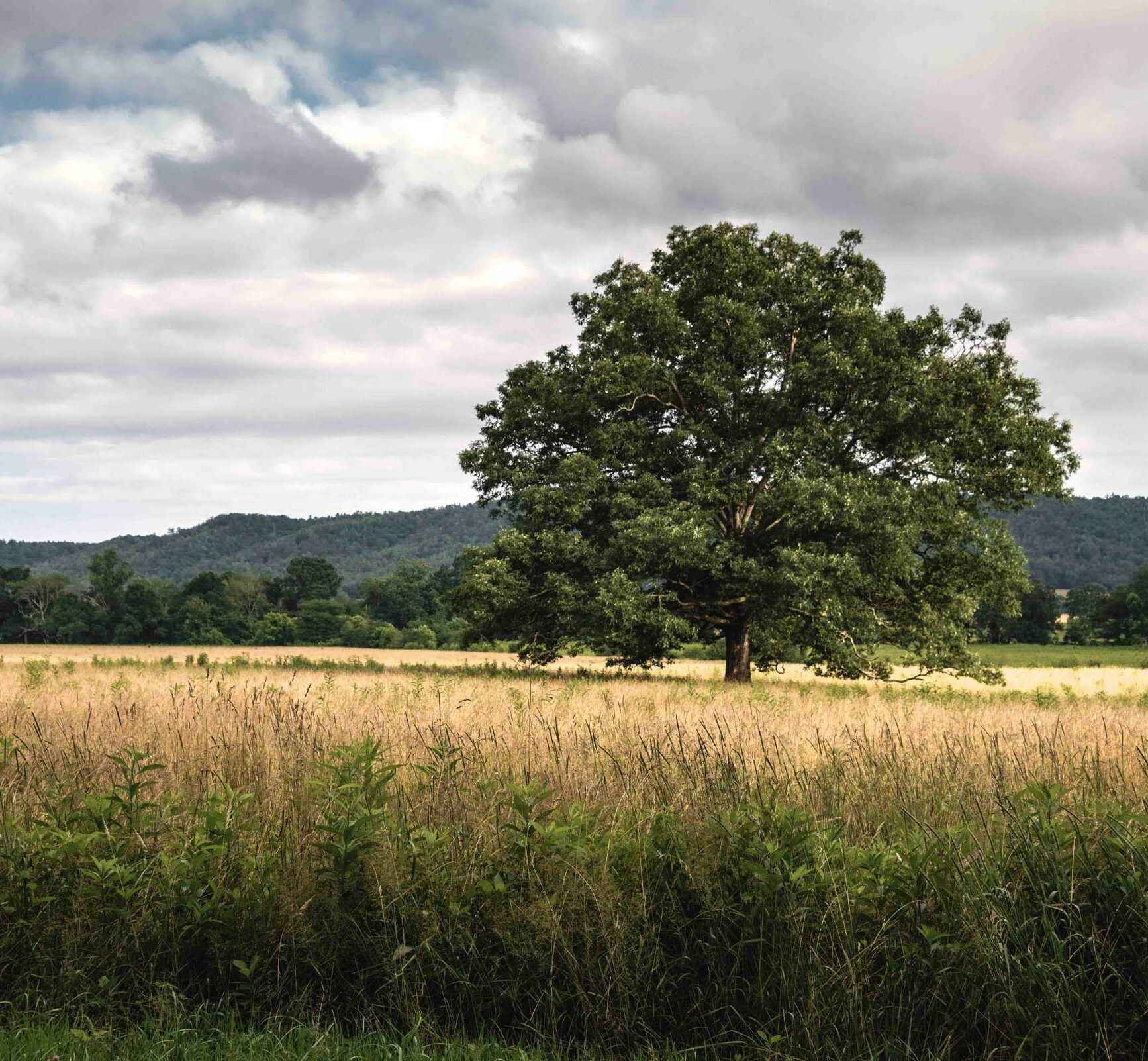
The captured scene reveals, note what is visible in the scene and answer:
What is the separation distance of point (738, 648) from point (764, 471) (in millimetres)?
5242

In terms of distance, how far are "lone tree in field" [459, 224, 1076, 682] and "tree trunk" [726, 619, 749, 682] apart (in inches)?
3.3

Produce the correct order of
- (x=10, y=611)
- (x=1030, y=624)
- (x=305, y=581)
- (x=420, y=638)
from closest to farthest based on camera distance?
(x=420, y=638) → (x=10, y=611) → (x=1030, y=624) → (x=305, y=581)

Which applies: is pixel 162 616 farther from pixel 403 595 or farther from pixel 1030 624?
pixel 1030 624

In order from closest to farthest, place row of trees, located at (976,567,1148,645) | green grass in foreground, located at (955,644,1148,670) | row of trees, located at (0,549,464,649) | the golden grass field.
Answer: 1. the golden grass field
2. green grass in foreground, located at (955,644,1148,670)
3. row of trees, located at (0,549,464,649)
4. row of trees, located at (976,567,1148,645)

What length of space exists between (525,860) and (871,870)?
71.6 inches

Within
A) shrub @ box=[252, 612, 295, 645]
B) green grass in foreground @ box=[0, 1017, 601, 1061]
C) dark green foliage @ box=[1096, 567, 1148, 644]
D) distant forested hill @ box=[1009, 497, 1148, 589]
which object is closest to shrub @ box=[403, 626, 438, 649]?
shrub @ box=[252, 612, 295, 645]

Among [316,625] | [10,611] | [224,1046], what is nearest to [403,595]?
[316,625]

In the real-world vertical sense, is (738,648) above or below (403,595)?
above

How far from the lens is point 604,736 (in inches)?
364

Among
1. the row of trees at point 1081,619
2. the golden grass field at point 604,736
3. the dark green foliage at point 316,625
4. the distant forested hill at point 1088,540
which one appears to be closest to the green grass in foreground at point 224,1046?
the golden grass field at point 604,736

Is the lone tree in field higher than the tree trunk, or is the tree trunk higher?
the lone tree in field

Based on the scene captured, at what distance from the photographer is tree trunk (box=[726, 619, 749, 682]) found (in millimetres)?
26094

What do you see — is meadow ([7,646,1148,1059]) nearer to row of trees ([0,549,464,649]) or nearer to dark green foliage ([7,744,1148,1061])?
dark green foliage ([7,744,1148,1061])

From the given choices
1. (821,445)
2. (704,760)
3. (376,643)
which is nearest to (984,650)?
(376,643)
